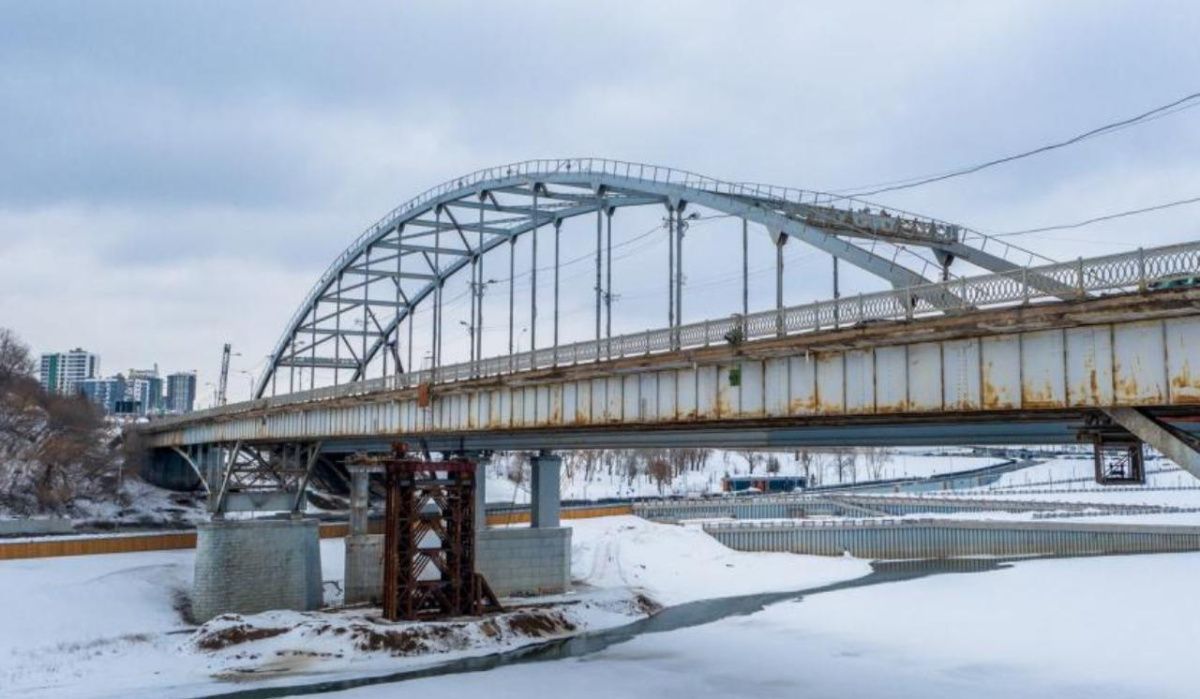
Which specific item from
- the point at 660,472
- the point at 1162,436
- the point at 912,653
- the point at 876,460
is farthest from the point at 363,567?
the point at 876,460

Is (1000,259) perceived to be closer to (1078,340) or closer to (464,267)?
(1078,340)

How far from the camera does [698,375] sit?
30.3m

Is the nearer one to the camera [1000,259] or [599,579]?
[1000,259]

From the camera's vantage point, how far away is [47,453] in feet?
238

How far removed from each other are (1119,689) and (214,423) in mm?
69401

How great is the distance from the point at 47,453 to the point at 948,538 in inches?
2571

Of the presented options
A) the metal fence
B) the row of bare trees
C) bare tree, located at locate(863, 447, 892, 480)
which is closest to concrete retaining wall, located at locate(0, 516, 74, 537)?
the row of bare trees

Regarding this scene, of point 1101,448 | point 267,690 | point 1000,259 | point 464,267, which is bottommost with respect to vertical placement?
point 267,690

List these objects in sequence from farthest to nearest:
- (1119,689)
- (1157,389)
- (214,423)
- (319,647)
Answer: (214,423)
(319,647)
(1119,689)
(1157,389)

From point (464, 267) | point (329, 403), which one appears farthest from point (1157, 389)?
point (464, 267)

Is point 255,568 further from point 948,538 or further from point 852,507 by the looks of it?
point 852,507

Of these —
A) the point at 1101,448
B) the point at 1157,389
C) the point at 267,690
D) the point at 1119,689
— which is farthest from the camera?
the point at 267,690

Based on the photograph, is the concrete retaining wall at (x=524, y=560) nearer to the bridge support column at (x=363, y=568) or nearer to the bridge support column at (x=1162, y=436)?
the bridge support column at (x=363, y=568)

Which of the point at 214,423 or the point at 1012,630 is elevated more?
the point at 214,423
